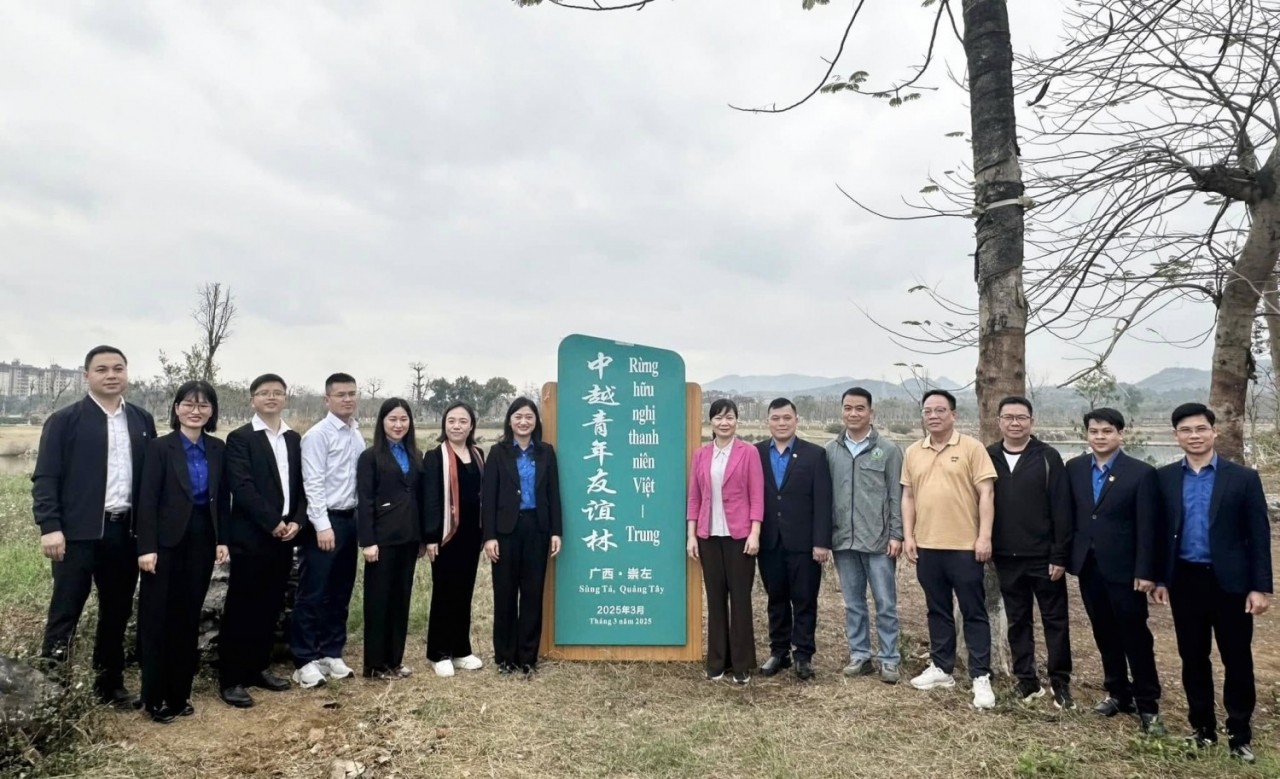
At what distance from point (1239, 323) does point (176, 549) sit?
27.1ft

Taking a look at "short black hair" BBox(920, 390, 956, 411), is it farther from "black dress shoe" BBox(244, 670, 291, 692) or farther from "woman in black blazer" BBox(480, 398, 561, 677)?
"black dress shoe" BBox(244, 670, 291, 692)

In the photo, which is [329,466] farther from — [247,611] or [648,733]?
[648,733]

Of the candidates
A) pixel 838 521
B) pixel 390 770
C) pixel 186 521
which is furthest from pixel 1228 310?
pixel 186 521

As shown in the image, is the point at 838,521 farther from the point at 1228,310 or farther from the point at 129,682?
the point at 1228,310

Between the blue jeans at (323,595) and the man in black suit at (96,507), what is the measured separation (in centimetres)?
80

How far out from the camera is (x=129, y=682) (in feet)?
12.8

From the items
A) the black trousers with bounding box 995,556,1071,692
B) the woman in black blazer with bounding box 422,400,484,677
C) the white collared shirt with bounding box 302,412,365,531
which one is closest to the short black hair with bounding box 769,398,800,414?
the black trousers with bounding box 995,556,1071,692

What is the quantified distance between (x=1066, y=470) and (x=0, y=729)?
191 inches

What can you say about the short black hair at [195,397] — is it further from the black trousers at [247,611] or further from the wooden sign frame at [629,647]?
the wooden sign frame at [629,647]

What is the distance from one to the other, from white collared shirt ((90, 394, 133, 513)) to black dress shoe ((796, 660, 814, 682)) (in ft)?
12.0

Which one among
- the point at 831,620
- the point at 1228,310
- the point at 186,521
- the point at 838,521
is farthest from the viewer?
the point at 1228,310

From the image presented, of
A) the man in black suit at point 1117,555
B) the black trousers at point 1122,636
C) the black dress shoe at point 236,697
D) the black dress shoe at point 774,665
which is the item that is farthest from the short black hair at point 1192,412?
the black dress shoe at point 236,697

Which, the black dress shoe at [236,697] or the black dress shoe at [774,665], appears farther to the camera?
the black dress shoe at [774,665]

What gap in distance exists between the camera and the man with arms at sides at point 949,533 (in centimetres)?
385
